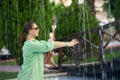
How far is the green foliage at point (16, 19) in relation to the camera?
36.1ft

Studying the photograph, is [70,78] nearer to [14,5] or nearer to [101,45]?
[101,45]

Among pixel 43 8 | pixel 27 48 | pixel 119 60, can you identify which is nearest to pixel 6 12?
pixel 43 8

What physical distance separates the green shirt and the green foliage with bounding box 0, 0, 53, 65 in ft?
20.9

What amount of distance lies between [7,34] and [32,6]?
1058mm

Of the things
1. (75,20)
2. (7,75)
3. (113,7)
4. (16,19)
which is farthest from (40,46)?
(113,7)

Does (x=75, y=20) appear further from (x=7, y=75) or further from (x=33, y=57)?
(x=33, y=57)

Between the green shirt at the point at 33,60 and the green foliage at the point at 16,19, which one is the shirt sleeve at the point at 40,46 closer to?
the green shirt at the point at 33,60

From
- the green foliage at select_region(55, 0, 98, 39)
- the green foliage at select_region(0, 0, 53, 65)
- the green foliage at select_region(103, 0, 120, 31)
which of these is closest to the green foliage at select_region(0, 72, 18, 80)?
the green foliage at select_region(0, 0, 53, 65)

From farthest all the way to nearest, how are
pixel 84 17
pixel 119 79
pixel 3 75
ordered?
pixel 84 17, pixel 3 75, pixel 119 79

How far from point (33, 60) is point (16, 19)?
661 centimetres

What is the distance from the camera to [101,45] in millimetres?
11320

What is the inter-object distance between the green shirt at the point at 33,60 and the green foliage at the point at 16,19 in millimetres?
6372

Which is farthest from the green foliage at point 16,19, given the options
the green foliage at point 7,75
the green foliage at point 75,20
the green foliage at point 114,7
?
the green foliage at point 114,7

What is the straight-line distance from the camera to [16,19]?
11.1 meters
